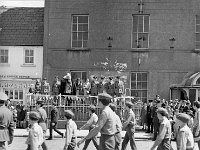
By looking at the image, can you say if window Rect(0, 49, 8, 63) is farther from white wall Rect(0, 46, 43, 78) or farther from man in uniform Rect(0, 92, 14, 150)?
man in uniform Rect(0, 92, 14, 150)

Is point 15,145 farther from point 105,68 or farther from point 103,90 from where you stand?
point 105,68

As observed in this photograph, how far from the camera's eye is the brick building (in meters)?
30.4

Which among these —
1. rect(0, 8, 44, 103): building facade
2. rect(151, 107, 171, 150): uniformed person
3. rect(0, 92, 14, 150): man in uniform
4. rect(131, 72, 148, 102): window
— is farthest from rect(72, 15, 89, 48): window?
rect(0, 92, 14, 150): man in uniform

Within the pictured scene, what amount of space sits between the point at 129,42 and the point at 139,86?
111 inches

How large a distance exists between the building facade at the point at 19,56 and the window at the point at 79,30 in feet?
8.61

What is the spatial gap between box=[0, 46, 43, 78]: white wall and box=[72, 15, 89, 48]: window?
263 centimetres

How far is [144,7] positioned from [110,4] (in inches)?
84.9

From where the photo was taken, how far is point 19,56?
32.2 metres

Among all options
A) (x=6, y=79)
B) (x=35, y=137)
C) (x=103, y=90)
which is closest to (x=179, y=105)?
(x=103, y=90)

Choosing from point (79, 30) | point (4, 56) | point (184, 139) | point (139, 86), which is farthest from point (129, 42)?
point (184, 139)

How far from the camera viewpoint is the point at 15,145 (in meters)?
18.3

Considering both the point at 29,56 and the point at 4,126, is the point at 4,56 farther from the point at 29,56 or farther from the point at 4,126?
the point at 4,126

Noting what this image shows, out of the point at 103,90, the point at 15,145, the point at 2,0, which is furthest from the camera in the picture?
the point at 2,0

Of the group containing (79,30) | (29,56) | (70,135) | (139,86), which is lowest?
(70,135)
